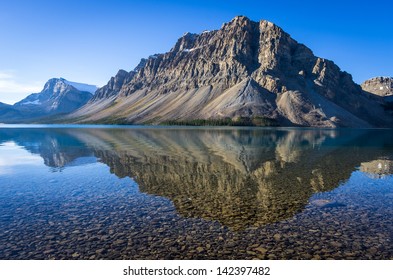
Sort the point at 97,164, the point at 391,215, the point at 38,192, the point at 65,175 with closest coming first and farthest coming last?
the point at 391,215
the point at 38,192
the point at 65,175
the point at 97,164

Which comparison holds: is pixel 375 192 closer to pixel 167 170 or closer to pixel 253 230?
pixel 253 230

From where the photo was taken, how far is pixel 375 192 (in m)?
29.7

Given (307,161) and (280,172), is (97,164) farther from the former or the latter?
(307,161)

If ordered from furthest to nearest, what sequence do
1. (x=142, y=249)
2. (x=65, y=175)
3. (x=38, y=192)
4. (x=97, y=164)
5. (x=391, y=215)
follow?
(x=97, y=164), (x=65, y=175), (x=38, y=192), (x=391, y=215), (x=142, y=249)

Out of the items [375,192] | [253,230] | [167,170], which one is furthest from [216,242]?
[167,170]


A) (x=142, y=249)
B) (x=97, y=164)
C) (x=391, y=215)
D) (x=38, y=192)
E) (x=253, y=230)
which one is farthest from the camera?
(x=97, y=164)

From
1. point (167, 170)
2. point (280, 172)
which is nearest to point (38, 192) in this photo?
point (167, 170)

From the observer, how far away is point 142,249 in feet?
53.3

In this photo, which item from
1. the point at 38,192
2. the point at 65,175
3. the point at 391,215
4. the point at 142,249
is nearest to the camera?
the point at 142,249
